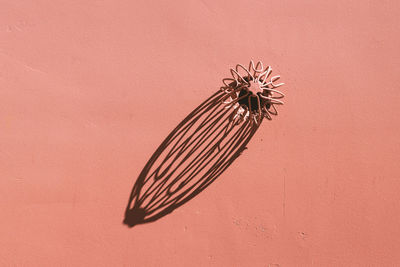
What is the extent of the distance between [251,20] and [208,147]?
1.01 metres

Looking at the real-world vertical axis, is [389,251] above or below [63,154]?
below

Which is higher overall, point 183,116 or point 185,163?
point 183,116

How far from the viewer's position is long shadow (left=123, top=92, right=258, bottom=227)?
6.72ft

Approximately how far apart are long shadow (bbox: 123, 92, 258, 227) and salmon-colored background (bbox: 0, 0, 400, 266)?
6 centimetres

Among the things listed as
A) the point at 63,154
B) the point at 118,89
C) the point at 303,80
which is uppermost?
the point at 303,80

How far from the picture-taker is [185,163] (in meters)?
2.06

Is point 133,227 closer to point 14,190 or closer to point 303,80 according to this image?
point 14,190

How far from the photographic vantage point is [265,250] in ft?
6.70

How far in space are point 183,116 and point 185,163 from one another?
13.4 inches

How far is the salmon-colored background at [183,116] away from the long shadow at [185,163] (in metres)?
0.06

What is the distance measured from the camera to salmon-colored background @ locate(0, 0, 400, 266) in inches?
79.7

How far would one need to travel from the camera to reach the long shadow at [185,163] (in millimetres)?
2049

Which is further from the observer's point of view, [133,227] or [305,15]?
[305,15]

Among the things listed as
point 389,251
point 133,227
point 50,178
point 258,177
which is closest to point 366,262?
point 389,251
